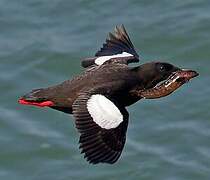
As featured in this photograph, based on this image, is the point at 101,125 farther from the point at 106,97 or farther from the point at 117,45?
the point at 117,45

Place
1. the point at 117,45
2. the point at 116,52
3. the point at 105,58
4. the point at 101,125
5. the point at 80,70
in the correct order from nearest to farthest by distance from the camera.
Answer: the point at 101,125
the point at 105,58
the point at 116,52
the point at 117,45
the point at 80,70

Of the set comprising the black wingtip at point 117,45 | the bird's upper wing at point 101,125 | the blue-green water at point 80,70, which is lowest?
the blue-green water at point 80,70

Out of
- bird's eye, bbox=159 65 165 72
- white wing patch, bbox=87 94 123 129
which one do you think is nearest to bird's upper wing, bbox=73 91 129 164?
white wing patch, bbox=87 94 123 129

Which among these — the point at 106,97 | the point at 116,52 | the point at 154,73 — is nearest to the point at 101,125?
the point at 106,97

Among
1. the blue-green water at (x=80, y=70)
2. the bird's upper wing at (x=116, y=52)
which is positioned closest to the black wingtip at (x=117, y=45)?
the bird's upper wing at (x=116, y=52)

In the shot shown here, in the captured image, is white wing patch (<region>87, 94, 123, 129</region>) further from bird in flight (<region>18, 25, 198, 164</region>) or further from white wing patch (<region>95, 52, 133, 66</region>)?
white wing patch (<region>95, 52, 133, 66</region>)

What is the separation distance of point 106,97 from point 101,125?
0.22 metres

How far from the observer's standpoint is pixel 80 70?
1422cm

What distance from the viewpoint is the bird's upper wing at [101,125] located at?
8.35 metres

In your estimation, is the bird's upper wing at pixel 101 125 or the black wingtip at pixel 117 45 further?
the black wingtip at pixel 117 45

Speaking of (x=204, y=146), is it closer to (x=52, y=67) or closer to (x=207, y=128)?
(x=207, y=128)

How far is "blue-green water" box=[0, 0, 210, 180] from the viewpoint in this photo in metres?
13.1

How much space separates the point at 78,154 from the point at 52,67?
1.50 metres

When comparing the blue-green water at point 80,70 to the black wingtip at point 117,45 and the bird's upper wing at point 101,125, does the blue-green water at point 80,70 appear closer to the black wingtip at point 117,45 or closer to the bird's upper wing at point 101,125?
the black wingtip at point 117,45
